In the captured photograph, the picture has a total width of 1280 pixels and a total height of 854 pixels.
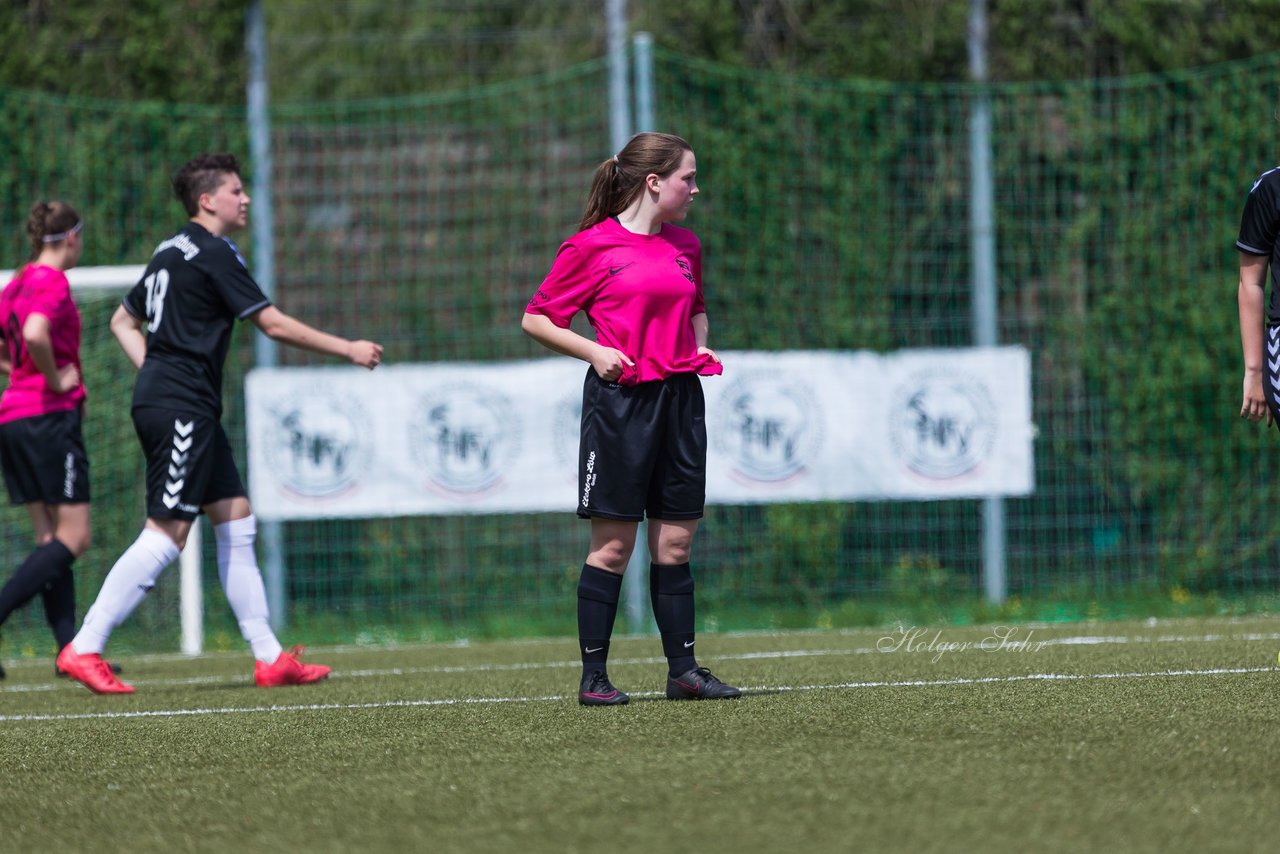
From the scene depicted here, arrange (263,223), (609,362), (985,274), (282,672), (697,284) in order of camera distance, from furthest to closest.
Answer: (263,223) → (985,274) → (282,672) → (697,284) → (609,362)

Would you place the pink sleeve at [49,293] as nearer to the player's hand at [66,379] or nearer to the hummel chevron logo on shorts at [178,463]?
the player's hand at [66,379]

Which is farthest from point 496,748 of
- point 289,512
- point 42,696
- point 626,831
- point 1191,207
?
point 1191,207

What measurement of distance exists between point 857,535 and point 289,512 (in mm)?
3213

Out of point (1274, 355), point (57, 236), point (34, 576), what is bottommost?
point (34, 576)

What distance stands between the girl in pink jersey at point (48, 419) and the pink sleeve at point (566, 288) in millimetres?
2844

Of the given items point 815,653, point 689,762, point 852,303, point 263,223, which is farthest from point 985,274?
point 689,762

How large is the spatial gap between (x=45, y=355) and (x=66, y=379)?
0.24m

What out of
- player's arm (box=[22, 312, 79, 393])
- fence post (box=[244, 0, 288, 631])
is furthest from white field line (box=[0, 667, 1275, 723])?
fence post (box=[244, 0, 288, 631])

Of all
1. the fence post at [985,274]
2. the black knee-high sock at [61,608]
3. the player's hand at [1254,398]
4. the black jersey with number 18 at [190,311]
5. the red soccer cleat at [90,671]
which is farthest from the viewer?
the fence post at [985,274]

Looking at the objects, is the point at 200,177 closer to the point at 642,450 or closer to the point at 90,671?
the point at 90,671

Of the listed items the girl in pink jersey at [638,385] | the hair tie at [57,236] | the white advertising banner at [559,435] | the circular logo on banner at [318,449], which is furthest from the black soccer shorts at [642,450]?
the circular logo on banner at [318,449]

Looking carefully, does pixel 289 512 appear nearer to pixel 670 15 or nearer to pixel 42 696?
pixel 42 696

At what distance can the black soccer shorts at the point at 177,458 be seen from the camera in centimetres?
590

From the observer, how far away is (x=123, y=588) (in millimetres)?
5906
